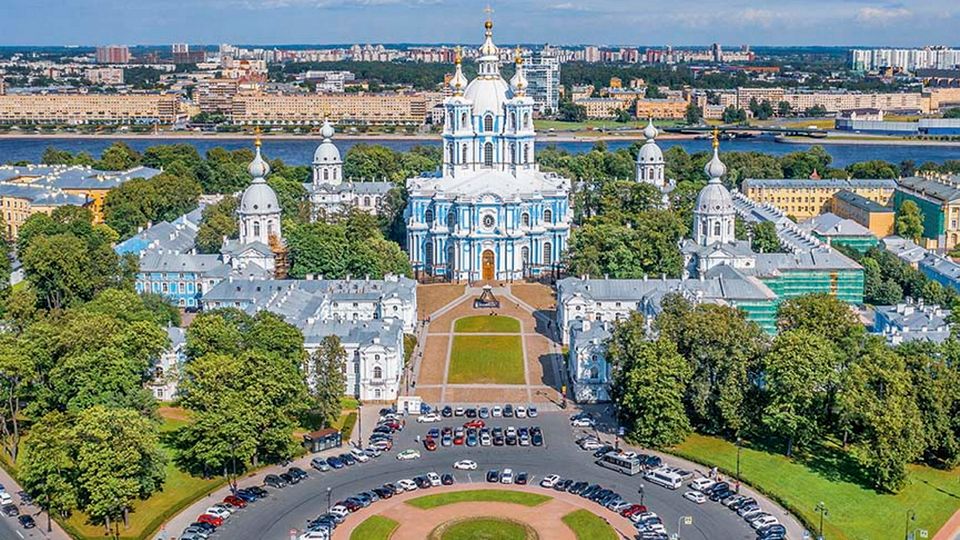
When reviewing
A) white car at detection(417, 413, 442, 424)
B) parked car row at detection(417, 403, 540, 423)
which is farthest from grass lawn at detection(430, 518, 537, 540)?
parked car row at detection(417, 403, 540, 423)

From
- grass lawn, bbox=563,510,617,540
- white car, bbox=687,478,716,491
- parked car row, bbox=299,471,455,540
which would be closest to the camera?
parked car row, bbox=299,471,455,540

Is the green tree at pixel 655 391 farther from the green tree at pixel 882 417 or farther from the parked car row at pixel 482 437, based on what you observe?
the green tree at pixel 882 417

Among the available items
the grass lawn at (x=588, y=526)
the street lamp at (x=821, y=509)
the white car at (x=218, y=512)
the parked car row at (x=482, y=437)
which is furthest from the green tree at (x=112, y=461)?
the street lamp at (x=821, y=509)

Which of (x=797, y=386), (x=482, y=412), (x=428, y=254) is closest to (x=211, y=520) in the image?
(x=482, y=412)

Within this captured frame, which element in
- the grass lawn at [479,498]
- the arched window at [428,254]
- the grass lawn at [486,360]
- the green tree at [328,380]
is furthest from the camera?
the arched window at [428,254]

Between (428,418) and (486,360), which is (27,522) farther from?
(486,360)

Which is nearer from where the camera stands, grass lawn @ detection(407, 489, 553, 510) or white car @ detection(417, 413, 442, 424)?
grass lawn @ detection(407, 489, 553, 510)

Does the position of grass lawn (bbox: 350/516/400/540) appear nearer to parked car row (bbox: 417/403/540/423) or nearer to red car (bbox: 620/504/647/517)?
red car (bbox: 620/504/647/517)

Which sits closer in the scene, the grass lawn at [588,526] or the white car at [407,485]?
the grass lawn at [588,526]
